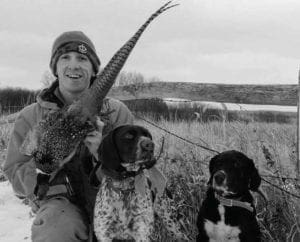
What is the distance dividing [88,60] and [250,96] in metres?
1.91

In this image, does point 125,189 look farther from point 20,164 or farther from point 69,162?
point 20,164

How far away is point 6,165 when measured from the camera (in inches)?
172

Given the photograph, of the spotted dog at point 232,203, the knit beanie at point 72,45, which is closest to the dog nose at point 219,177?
the spotted dog at point 232,203

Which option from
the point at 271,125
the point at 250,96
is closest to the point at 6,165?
the point at 250,96

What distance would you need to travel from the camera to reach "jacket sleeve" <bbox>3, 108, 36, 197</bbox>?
419cm

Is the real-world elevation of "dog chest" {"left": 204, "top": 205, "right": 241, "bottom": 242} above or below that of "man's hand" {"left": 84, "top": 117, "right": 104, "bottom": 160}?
below

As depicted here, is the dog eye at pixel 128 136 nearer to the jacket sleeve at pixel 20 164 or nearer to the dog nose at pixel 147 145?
the dog nose at pixel 147 145

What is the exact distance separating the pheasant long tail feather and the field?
0.80 meters

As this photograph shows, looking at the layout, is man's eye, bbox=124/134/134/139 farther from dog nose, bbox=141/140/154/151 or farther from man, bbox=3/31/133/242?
man, bbox=3/31/133/242

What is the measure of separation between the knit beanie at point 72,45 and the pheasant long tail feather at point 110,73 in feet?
1.90

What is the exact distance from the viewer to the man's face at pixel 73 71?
14.4ft

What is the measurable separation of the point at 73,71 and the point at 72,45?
23 centimetres

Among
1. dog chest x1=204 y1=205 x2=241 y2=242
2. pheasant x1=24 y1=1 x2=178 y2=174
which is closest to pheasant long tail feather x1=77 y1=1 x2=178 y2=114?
pheasant x1=24 y1=1 x2=178 y2=174

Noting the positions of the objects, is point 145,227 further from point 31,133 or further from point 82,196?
point 31,133
